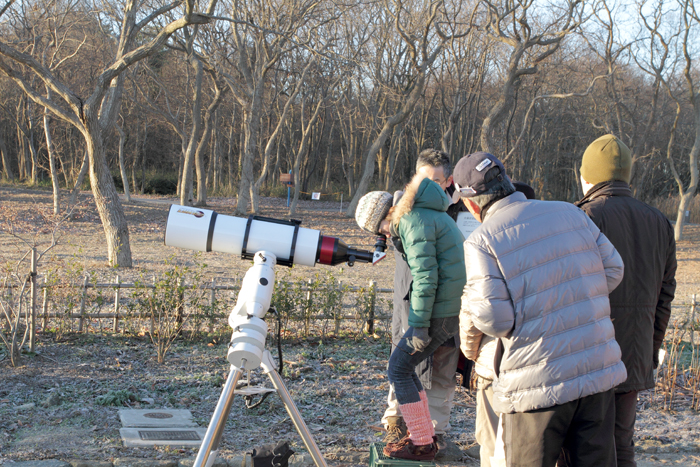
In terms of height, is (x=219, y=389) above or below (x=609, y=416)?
below

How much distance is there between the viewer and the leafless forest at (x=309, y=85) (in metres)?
11.3

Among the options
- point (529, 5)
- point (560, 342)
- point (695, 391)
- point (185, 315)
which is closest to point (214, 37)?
point (529, 5)

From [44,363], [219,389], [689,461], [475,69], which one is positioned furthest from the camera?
[475,69]

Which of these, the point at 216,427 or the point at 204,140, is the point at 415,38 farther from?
the point at 216,427

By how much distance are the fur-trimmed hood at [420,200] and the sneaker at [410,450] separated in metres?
1.25

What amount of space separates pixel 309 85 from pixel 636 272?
2729 centimetres

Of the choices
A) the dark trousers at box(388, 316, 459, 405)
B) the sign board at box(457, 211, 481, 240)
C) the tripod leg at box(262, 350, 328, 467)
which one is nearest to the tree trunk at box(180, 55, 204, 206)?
the sign board at box(457, 211, 481, 240)

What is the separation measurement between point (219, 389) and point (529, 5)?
44.8ft

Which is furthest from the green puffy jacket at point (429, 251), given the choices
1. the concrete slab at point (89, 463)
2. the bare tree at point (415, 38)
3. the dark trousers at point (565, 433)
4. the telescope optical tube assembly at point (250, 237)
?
the bare tree at point (415, 38)

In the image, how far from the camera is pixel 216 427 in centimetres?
248

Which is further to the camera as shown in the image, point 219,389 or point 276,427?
point 219,389

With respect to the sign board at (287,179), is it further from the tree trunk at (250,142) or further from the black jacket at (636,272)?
the black jacket at (636,272)

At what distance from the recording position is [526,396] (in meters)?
2.03

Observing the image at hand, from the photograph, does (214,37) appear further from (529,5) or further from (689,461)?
(689,461)
